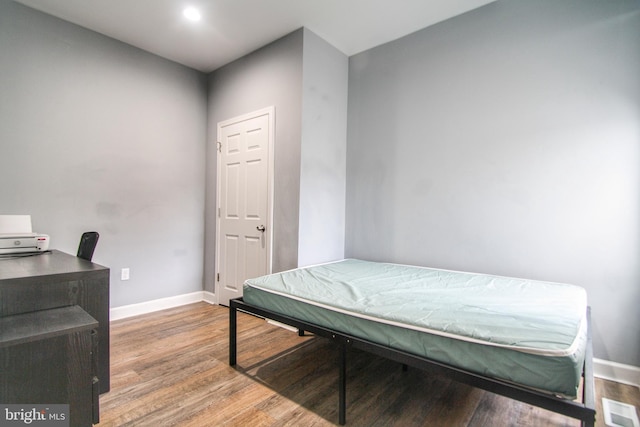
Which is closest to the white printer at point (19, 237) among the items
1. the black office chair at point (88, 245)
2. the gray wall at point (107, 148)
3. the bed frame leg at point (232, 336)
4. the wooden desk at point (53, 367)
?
the gray wall at point (107, 148)

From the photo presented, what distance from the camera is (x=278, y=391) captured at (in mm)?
1826

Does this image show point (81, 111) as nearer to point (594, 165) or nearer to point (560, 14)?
point (560, 14)

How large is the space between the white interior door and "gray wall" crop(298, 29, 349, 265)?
0.41m

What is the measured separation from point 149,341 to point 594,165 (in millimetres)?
3633

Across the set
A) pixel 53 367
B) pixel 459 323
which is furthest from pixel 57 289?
pixel 459 323

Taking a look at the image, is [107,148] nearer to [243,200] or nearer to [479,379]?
[243,200]

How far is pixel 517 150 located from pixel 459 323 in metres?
1.69

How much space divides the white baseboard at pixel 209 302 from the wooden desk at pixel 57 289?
1484 millimetres

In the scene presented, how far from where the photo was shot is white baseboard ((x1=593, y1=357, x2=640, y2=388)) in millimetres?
1932

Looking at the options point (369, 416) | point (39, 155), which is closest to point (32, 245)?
point (39, 155)

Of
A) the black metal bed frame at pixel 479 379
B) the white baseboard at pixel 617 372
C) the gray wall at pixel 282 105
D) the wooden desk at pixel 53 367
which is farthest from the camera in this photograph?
the gray wall at pixel 282 105

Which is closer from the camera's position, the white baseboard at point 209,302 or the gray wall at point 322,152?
the white baseboard at point 209,302

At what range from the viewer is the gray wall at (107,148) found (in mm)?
2533

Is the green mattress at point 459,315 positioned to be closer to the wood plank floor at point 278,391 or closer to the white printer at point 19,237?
the wood plank floor at point 278,391
